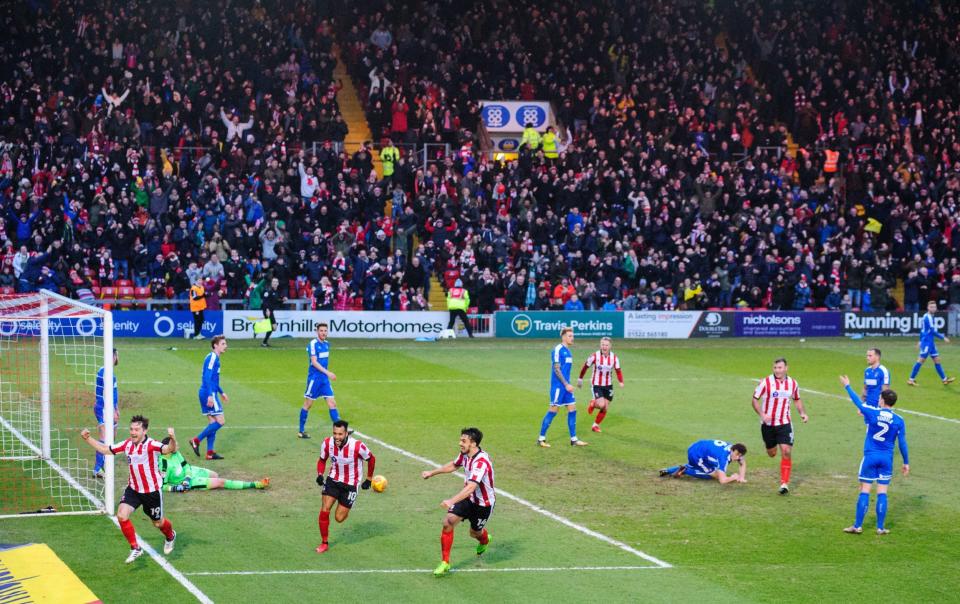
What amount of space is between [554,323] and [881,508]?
24.0 m

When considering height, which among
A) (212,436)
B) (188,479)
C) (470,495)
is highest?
(470,495)

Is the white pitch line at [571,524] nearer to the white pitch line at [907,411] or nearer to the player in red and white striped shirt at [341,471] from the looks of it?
the player in red and white striped shirt at [341,471]

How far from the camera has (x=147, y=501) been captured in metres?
14.4

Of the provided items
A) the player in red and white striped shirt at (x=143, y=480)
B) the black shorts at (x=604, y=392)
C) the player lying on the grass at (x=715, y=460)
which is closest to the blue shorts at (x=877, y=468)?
the player lying on the grass at (x=715, y=460)

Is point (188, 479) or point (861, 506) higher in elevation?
point (861, 506)

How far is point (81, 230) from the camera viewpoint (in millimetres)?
37375

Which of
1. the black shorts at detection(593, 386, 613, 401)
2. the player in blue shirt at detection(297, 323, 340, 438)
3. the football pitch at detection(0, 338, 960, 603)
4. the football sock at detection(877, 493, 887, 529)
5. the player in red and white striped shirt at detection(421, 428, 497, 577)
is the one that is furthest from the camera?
the black shorts at detection(593, 386, 613, 401)

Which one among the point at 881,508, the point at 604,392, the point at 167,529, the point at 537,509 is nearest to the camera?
the point at 167,529

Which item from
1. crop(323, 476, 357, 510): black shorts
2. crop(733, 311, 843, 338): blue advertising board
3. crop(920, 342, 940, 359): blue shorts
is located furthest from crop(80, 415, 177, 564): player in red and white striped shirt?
crop(733, 311, 843, 338): blue advertising board

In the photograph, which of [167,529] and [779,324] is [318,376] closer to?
[167,529]

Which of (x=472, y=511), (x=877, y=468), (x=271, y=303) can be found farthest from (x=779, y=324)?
(x=472, y=511)

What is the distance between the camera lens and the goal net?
17109 mm

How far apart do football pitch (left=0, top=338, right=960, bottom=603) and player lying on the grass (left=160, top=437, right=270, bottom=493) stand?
178mm

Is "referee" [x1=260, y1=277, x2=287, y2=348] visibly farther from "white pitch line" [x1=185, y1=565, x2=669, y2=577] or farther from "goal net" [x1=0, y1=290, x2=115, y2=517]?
"white pitch line" [x1=185, y1=565, x2=669, y2=577]
